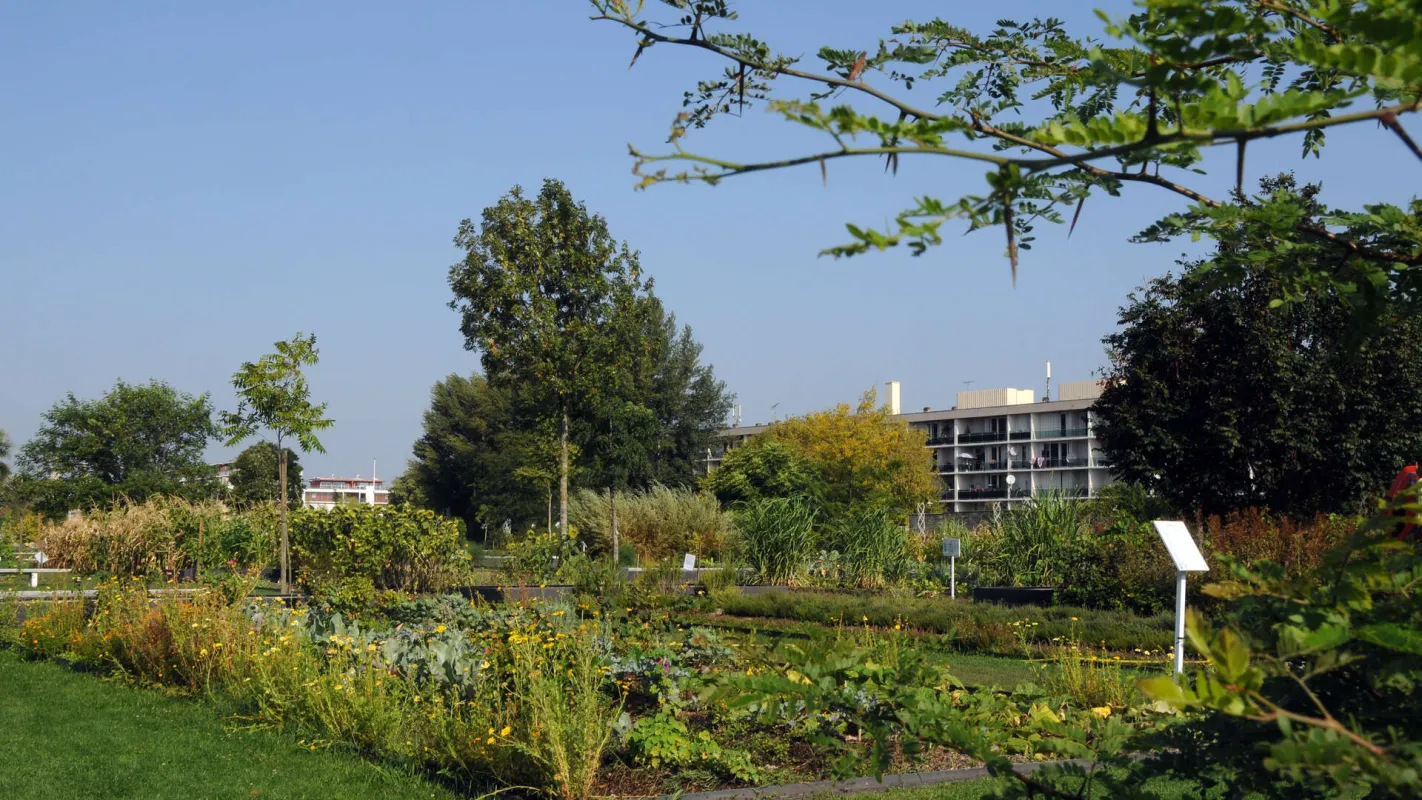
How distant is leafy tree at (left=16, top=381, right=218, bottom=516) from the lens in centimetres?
4284

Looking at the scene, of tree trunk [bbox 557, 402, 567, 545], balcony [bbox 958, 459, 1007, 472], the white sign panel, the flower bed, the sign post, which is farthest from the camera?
balcony [bbox 958, 459, 1007, 472]

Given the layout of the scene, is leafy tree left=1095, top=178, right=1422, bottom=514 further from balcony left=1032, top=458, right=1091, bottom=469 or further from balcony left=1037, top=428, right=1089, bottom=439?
balcony left=1037, top=428, right=1089, bottom=439

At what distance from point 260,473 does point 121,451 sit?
37.9 feet

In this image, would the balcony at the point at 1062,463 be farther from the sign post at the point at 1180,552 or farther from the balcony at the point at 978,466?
the sign post at the point at 1180,552

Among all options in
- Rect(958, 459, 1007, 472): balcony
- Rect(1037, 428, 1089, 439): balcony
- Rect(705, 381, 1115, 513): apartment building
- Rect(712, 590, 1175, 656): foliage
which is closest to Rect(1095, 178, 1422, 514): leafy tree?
Rect(712, 590, 1175, 656): foliage

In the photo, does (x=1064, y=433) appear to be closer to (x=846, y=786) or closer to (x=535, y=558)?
(x=535, y=558)

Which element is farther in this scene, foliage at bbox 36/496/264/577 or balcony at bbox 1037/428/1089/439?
balcony at bbox 1037/428/1089/439

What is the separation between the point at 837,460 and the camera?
48.6 m

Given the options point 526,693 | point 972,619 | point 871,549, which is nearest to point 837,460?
point 871,549

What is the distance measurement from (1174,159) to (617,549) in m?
24.5

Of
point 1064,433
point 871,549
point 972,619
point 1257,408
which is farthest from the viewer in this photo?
point 1064,433

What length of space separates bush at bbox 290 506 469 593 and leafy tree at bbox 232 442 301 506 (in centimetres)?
3861

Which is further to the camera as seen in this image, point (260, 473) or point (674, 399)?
point (260, 473)

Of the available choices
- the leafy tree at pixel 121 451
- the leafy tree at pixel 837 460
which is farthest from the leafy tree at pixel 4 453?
the leafy tree at pixel 837 460
